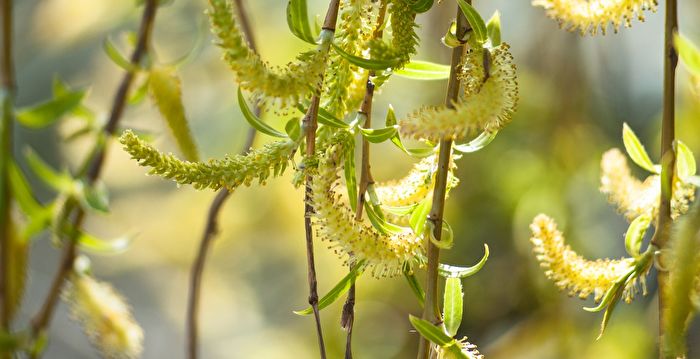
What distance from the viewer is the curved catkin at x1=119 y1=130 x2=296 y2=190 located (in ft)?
0.92

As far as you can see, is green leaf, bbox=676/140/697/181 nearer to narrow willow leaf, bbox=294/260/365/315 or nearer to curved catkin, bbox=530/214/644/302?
curved catkin, bbox=530/214/644/302

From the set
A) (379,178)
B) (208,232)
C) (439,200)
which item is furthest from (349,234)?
(379,178)

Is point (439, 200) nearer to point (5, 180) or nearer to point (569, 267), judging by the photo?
point (569, 267)

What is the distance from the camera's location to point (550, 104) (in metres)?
1.14

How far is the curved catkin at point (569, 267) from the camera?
0.36m

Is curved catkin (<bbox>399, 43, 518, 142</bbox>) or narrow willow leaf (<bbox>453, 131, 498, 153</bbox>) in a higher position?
curved catkin (<bbox>399, 43, 518, 142</bbox>)

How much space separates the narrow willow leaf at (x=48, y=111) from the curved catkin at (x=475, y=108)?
0.60ft

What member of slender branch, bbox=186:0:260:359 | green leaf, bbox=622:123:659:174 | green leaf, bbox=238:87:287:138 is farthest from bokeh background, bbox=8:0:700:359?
green leaf, bbox=238:87:287:138

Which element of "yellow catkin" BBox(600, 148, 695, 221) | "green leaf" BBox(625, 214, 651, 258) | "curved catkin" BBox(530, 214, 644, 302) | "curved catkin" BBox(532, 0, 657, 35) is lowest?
"curved catkin" BBox(530, 214, 644, 302)

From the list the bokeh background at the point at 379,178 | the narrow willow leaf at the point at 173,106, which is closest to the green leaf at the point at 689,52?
the narrow willow leaf at the point at 173,106

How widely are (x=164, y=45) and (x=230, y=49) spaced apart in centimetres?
119

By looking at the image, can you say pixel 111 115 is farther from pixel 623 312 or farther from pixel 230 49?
pixel 623 312

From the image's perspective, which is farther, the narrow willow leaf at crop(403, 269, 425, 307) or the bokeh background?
the bokeh background

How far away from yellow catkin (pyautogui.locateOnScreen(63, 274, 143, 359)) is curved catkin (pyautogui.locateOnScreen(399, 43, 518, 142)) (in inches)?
10.5
